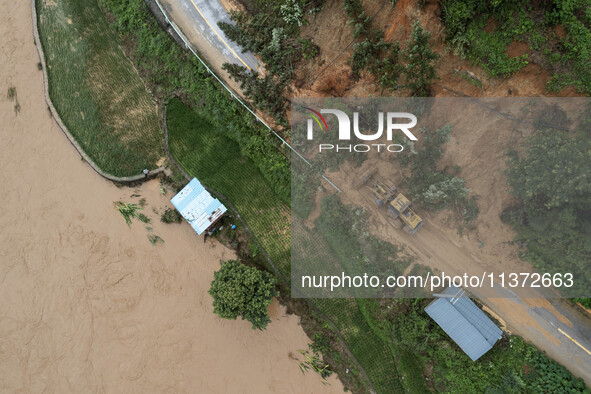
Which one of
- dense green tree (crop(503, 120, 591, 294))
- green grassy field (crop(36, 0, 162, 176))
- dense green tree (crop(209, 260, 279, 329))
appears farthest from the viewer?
green grassy field (crop(36, 0, 162, 176))

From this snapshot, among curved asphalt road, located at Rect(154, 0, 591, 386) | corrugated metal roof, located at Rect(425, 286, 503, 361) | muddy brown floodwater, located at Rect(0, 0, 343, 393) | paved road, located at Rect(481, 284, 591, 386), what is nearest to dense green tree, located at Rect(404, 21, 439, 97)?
corrugated metal roof, located at Rect(425, 286, 503, 361)

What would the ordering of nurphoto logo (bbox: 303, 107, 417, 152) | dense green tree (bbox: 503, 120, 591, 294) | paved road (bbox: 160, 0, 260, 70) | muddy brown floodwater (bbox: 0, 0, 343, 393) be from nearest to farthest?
dense green tree (bbox: 503, 120, 591, 294), nurphoto logo (bbox: 303, 107, 417, 152), muddy brown floodwater (bbox: 0, 0, 343, 393), paved road (bbox: 160, 0, 260, 70)

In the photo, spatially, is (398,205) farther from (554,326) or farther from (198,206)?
(198,206)

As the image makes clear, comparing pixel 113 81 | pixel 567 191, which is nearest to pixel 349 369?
pixel 567 191

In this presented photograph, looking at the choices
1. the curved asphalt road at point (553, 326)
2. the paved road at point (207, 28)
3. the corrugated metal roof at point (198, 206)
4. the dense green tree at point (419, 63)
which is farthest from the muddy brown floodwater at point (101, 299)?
the dense green tree at point (419, 63)

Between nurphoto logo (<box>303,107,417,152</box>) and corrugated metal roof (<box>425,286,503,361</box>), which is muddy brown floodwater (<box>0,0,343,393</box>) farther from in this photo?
nurphoto logo (<box>303,107,417,152</box>)

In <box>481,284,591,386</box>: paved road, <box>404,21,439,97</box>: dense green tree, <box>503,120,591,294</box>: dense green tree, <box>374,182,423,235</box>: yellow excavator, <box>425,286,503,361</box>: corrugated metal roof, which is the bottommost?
<box>481,284,591,386</box>: paved road

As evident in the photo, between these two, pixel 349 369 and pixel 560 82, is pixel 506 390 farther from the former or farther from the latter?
pixel 560 82
